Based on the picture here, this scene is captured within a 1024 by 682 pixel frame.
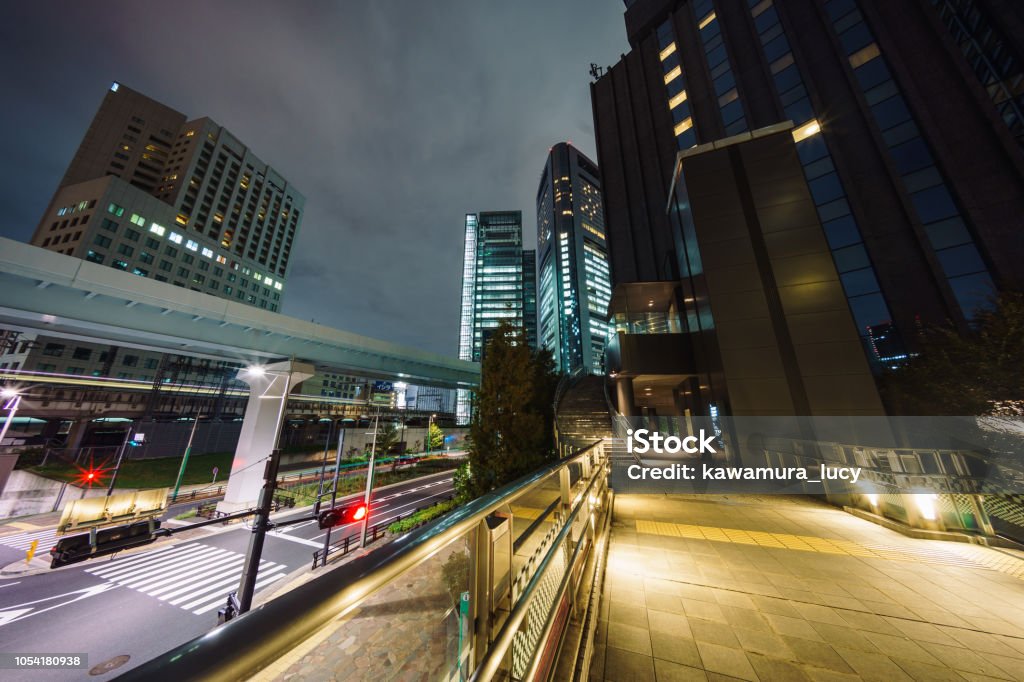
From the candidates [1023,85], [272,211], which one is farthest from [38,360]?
[1023,85]

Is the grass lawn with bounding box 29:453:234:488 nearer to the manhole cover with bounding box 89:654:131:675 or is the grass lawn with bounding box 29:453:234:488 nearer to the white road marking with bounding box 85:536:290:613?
the white road marking with bounding box 85:536:290:613

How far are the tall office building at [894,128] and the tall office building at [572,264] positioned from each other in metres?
40.9

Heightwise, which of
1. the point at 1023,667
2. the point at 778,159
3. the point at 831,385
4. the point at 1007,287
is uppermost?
the point at 778,159

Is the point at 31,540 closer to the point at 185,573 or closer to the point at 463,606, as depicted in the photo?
the point at 185,573

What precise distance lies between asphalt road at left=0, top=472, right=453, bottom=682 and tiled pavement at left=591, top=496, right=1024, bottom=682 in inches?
503

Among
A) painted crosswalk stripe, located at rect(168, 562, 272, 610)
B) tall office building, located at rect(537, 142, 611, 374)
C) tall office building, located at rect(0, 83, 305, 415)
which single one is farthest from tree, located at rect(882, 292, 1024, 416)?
tall office building, located at rect(0, 83, 305, 415)

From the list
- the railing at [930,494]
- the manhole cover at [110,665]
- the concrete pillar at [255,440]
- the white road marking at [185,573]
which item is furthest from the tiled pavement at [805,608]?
the concrete pillar at [255,440]

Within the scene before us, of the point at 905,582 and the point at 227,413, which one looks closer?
the point at 905,582

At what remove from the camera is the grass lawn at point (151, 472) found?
25094 mm

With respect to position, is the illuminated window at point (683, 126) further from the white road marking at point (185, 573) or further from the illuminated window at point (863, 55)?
the white road marking at point (185, 573)

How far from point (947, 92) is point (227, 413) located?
212 feet

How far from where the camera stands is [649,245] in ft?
83.8

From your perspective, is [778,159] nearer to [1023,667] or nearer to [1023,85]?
[1023,85]

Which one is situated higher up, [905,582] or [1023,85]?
[1023,85]
